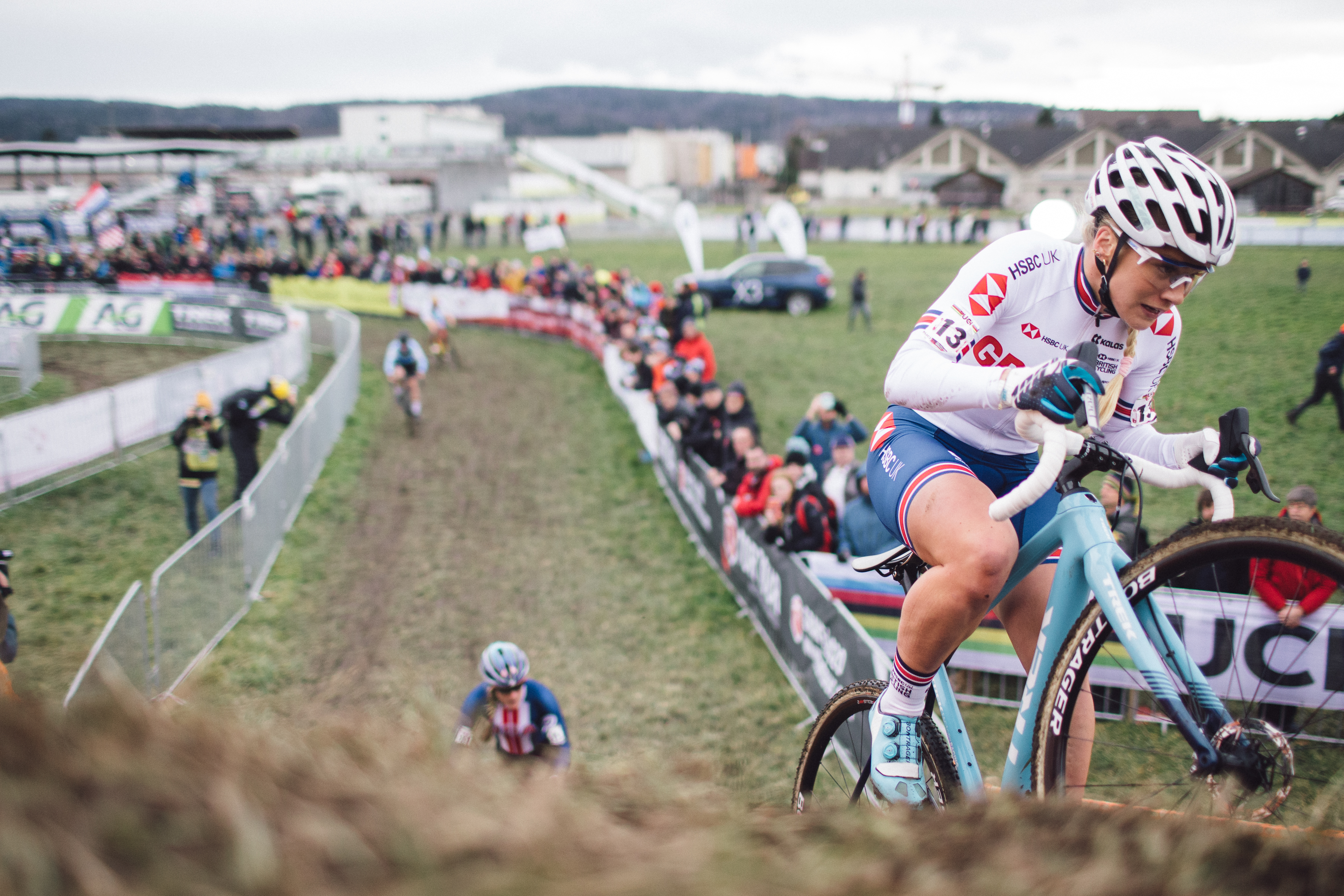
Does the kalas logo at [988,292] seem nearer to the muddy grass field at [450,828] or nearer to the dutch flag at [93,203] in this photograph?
the muddy grass field at [450,828]

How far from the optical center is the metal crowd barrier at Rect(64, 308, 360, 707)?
745 centimetres

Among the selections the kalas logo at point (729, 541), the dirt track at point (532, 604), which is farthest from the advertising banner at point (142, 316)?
the kalas logo at point (729, 541)

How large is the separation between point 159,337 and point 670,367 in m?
19.5

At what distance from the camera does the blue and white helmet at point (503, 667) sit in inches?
233

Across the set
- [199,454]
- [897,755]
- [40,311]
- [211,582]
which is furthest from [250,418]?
[40,311]

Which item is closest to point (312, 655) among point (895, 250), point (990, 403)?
point (990, 403)

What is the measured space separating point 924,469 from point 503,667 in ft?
13.4

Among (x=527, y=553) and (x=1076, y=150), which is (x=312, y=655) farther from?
(x=1076, y=150)

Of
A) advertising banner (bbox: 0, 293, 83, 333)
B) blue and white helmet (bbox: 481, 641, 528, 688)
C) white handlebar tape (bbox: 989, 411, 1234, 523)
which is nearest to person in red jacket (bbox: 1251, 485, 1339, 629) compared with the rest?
white handlebar tape (bbox: 989, 411, 1234, 523)

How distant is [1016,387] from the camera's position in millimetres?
2188

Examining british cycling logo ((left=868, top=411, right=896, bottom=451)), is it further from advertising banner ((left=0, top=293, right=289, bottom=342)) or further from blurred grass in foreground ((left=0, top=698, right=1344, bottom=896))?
advertising banner ((left=0, top=293, right=289, bottom=342))

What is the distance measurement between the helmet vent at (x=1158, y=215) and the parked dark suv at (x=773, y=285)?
77.7 ft

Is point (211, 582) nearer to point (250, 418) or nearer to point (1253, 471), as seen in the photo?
point (250, 418)

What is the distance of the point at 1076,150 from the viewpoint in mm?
58125
